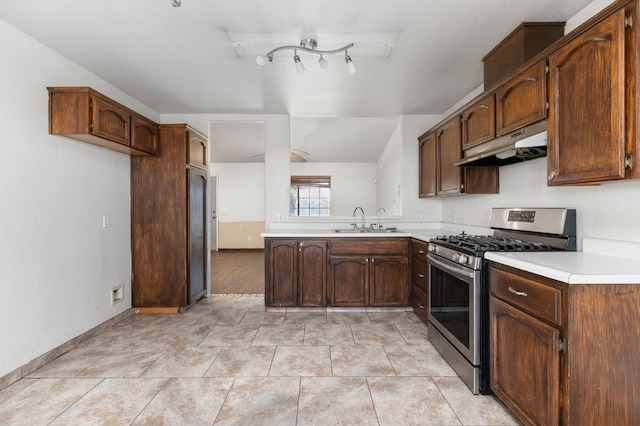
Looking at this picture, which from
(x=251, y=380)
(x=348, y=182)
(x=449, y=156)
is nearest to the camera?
(x=251, y=380)

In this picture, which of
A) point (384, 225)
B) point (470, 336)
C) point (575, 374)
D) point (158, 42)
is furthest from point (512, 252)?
point (158, 42)

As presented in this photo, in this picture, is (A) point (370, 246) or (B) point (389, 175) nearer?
(A) point (370, 246)

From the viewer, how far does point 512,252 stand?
1.92 m

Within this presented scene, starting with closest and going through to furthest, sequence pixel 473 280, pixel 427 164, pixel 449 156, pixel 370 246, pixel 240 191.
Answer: pixel 473 280 < pixel 449 156 < pixel 370 246 < pixel 427 164 < pixel 240 191

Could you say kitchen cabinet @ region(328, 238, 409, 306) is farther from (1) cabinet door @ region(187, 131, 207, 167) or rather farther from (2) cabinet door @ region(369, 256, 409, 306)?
(1) cabinet door @ region(187, 131, 207, 167)

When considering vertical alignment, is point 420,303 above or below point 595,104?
below

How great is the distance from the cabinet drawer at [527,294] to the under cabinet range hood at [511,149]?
2.67ft

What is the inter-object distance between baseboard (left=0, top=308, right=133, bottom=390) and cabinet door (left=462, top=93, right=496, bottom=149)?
365 centimetres

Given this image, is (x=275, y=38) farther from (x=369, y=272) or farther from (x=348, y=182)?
(x=348, y=182)

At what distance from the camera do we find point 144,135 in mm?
3322

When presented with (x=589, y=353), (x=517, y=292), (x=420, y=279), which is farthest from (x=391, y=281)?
(x=589, y=353)

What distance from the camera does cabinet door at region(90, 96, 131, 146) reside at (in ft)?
8.47

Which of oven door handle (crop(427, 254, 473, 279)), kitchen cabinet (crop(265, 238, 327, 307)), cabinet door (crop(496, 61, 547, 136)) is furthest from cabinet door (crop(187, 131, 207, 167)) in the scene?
cabinet door (crop(496, 61, 547, 136))

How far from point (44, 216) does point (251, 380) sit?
6.35ft
